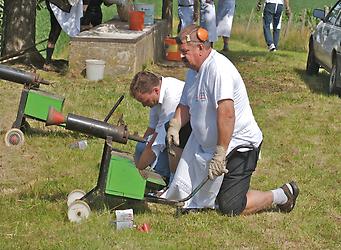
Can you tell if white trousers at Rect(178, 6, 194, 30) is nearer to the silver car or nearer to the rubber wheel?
the silver car

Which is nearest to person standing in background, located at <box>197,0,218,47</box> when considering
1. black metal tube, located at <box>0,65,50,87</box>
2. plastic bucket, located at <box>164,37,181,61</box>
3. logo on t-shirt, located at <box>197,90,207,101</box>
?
plastic bucket, located at <box>164,37,181,61</box>

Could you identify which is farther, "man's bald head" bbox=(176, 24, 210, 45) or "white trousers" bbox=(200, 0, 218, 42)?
"white trousers" bbox=(200, 0, 218, 42)

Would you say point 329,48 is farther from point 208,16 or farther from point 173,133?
point 173,133

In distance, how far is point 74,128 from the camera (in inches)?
207

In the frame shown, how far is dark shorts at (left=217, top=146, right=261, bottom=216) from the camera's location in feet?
18.7

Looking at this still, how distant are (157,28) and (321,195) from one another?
26.5ft

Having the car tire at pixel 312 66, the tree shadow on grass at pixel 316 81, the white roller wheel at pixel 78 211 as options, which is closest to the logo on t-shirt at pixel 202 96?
the white roller wheel at pixel 78 211

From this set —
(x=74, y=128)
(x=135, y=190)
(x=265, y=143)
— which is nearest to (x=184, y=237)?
(x=135, y=190)

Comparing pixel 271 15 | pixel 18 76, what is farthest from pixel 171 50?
pixel 18 76

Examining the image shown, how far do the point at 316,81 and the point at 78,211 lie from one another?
8.05 metres

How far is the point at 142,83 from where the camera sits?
18.7 feet

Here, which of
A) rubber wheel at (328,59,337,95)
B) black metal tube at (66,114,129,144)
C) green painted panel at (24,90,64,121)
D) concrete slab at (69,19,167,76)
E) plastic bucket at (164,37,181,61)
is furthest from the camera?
plastic bucket at (164,37,181,61)

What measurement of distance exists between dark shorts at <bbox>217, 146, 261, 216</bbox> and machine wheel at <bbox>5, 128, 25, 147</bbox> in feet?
9.12

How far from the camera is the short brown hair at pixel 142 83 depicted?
5.68 m
